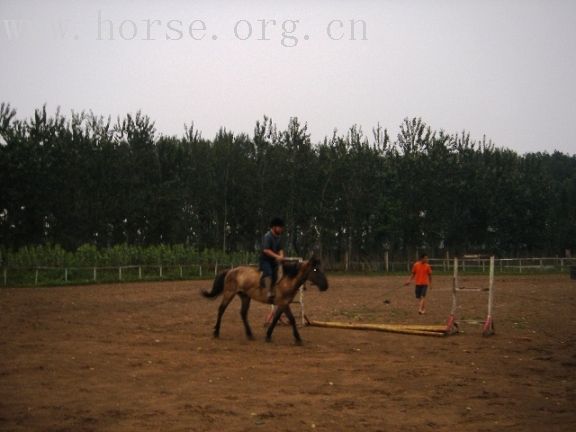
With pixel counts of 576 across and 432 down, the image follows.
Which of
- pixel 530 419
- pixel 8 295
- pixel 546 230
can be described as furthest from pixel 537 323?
pixel 546 230

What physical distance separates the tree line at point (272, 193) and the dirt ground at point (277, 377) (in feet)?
139

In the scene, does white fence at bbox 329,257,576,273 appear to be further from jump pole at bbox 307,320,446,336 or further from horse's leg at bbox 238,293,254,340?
horse's leg at bbox 238,293,254,340

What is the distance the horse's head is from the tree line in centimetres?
4621

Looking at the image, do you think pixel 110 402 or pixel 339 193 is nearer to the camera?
pixel 110 402

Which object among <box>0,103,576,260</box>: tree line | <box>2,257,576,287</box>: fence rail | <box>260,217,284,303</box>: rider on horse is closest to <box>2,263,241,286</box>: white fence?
<box>2,257,576,287</box>: fence rail

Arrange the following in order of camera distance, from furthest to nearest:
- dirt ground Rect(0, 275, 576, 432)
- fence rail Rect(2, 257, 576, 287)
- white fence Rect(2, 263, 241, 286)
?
fence rail Rect(2, 257, 576, 287)
white fence Rect(2, 263, 241, 286)
dirt ground Rect(0, 275, 576, 432)

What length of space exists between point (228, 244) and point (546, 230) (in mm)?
35074

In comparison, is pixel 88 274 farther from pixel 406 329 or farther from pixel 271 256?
pixel 406 329

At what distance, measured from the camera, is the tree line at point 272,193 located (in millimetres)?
59719

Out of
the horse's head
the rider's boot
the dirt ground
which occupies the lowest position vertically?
the dirt ground

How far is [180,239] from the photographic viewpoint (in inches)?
2574

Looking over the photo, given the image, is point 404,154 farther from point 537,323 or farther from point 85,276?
point 537,323

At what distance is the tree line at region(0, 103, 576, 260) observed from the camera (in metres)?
59.7

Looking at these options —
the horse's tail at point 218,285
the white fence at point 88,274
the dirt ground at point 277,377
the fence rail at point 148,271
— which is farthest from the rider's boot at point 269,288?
the white fence at point 88,274
